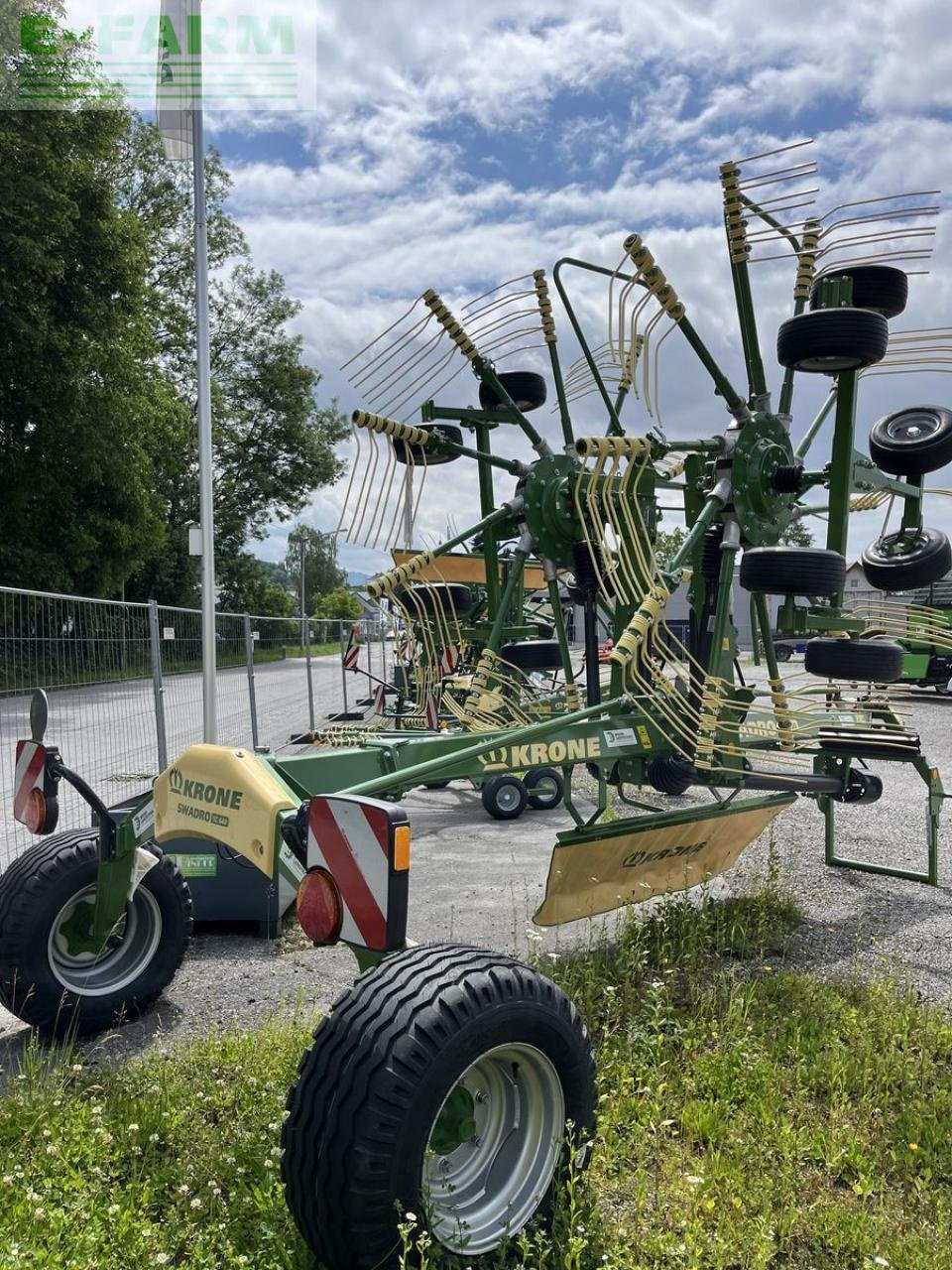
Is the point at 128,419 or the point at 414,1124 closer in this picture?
the point at 414,1124

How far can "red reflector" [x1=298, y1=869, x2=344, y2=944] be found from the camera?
2777 millimetres

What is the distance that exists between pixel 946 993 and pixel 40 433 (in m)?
22.6

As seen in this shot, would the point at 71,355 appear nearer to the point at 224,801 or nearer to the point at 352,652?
the point at 352,652

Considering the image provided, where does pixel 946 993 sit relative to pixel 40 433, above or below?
below

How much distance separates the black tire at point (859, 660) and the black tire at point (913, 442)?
4.42ft

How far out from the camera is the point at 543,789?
31.4ft

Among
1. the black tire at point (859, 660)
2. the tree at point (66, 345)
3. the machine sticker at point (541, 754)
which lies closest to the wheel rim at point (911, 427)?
the black tire at point (859, 660)

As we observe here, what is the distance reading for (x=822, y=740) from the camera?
554 cm

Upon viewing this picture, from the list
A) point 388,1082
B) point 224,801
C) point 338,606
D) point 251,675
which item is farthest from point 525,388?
point 338,606

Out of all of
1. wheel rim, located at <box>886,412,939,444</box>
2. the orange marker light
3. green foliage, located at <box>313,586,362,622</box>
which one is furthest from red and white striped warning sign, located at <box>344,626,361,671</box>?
green foliage, located at <box>313,586,362,622</box>

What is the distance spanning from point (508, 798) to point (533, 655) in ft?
9.15

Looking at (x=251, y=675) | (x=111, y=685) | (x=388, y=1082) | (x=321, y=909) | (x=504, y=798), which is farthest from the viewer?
(x=251, y=675)

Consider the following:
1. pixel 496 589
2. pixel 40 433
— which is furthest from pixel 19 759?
Answer: pixel 40 433

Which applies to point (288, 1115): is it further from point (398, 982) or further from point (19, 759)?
point (19, 759)
